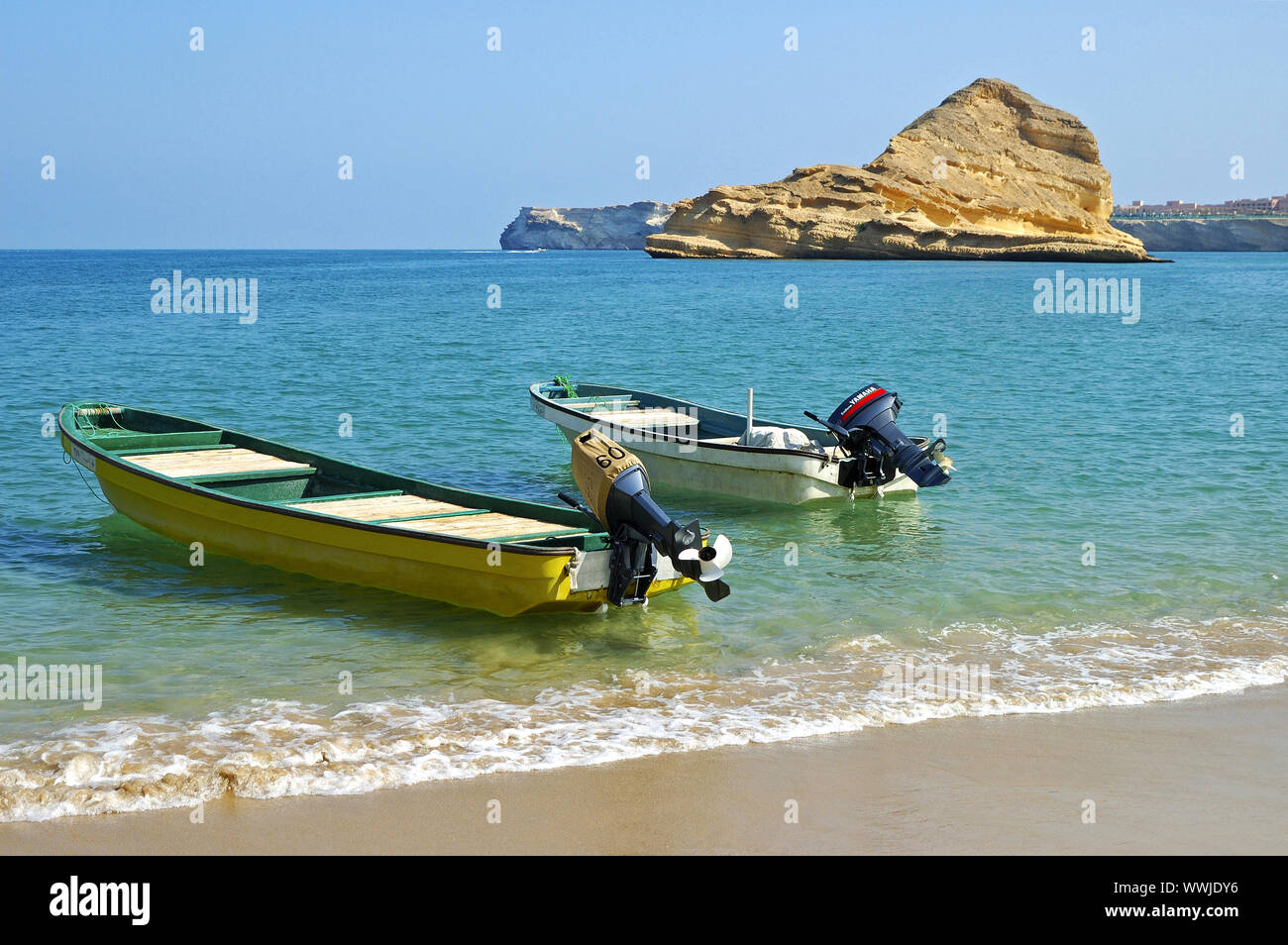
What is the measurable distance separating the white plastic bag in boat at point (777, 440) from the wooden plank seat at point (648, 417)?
5.74 feet

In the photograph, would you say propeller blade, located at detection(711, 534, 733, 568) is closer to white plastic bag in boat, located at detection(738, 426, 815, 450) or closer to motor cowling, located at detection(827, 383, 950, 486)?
motor cowling, located at detection(827, 383, 950, 486)

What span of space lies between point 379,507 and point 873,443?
6372mm

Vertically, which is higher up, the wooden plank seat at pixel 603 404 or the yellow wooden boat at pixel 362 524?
the wooden plank seat at pixel 603 404

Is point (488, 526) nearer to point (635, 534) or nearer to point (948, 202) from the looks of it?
point (635, 534)

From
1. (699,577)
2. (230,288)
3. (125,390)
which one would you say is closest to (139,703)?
(699,577)

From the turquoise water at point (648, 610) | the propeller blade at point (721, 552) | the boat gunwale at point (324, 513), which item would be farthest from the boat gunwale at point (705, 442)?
the propeller blade at point (721, 552)

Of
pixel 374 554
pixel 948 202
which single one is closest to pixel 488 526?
pixel 374 554

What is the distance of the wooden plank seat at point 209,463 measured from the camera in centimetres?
1319

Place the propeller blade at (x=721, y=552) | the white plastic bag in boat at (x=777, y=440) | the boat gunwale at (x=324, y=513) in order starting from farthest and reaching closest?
1. the white plastic bag in boat at (x=777, y=440)
2. the boat gunwale at (x=324, y=513)
3. the propeller blade at (x=721, y=552)

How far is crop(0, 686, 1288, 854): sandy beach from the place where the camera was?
6188 mm

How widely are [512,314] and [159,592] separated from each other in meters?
49.8

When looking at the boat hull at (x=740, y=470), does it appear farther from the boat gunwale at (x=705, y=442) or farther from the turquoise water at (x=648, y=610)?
the turquoise water at (x=648, y=610)

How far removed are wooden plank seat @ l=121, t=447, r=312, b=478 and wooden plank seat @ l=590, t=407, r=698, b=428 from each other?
475 cm

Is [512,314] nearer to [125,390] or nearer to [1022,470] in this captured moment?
[125,390]
